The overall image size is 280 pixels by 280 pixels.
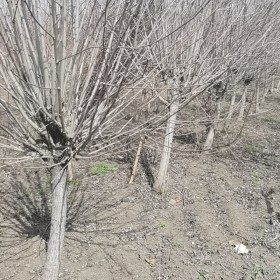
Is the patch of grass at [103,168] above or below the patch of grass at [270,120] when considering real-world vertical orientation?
above

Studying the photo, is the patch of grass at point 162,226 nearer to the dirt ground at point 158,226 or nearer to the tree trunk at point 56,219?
the dirt ground at point 158,226

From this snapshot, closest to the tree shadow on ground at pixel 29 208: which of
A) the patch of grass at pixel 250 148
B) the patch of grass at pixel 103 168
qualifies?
the patch of grass at pixel 103 168

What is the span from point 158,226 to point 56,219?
2264 mm

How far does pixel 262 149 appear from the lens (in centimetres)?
971

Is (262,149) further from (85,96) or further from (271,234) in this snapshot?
(85,96)

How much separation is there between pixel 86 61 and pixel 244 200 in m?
4.36

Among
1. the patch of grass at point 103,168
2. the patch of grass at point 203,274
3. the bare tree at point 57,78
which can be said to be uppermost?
the bare tree at point 57,78

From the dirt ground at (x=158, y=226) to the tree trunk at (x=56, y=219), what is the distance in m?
0.60

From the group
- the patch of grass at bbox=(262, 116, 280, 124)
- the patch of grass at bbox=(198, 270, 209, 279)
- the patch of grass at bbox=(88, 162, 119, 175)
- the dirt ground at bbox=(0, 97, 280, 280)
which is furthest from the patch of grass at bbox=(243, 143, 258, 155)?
the patch of grass at bbox=(198, 270, 209, 279)

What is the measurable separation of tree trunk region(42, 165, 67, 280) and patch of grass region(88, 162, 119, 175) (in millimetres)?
3820

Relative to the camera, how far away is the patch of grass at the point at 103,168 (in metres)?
7.49

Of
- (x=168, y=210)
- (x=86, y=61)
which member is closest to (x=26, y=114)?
(x=86, y=61)

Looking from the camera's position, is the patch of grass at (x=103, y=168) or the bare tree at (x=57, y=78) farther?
the patch of grass at (x=103, y=168)

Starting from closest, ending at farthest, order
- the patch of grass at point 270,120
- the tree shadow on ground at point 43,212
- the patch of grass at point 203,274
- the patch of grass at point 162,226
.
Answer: the patch of grass at point 203,274 → the tree shadow on ground at point 43,212 → the patch of grass at point 162,226 → the patch of grass at point 270,120
